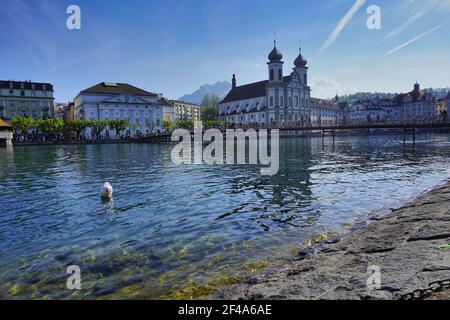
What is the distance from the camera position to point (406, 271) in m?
6.03

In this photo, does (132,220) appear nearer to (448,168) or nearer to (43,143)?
(448,168)

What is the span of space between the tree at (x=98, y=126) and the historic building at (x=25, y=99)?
110 feet

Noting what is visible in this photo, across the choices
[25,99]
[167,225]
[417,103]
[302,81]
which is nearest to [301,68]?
[302,81]

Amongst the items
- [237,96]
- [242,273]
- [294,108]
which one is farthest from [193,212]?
[237,96]

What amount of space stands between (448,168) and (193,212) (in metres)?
21.3

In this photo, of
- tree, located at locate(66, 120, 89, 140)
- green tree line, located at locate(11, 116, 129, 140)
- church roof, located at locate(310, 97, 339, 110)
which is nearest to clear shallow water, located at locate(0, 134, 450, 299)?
green tree line, located at locate(11, 116, 129, 140)

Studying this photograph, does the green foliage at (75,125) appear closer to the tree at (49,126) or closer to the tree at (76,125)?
the tree at (76,125)

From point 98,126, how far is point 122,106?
55.1ft

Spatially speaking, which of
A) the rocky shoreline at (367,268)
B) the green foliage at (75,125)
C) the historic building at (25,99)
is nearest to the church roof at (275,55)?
the green foliage at (75,125)

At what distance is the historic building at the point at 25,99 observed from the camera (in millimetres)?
115938

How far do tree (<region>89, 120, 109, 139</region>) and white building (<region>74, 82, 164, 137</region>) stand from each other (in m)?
7.78

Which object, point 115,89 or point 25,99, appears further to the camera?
point 25,99

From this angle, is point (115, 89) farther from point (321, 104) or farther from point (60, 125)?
point (321, 104)

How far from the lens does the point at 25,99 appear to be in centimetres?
11894
